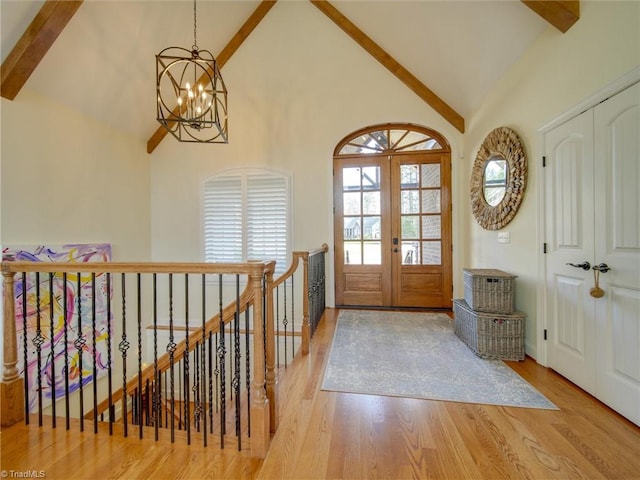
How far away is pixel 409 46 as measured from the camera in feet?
11.7

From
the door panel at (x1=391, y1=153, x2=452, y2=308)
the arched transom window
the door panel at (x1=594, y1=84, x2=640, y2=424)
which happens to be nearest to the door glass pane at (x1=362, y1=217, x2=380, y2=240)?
the door panel at (x1=391, y1=153, x2=452, y2=308)

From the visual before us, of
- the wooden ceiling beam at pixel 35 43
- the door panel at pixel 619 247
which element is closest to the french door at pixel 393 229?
the door panel at pixel 619 247

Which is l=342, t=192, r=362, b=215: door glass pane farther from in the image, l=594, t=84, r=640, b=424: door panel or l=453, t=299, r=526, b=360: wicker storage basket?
l=594, t=84, r=640, b=424: door panel

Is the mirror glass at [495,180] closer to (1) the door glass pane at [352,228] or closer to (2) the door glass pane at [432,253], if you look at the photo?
(2) the door glass pane at [432,253]

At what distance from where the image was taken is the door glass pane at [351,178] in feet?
14.0

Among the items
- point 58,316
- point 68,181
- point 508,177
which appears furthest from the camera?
point 68,181

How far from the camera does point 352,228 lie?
4.29m

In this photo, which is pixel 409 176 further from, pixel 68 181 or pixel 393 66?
pixel 68 181

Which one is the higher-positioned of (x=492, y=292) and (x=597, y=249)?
(x=597, y=249)

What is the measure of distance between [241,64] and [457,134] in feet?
11.4

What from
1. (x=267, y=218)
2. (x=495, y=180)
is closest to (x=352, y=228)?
(x=267, y=218)

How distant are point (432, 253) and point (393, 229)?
0.68 metres

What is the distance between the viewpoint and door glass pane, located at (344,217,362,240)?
4.27m

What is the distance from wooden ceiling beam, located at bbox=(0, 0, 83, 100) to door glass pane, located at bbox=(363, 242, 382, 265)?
13.5 feet
